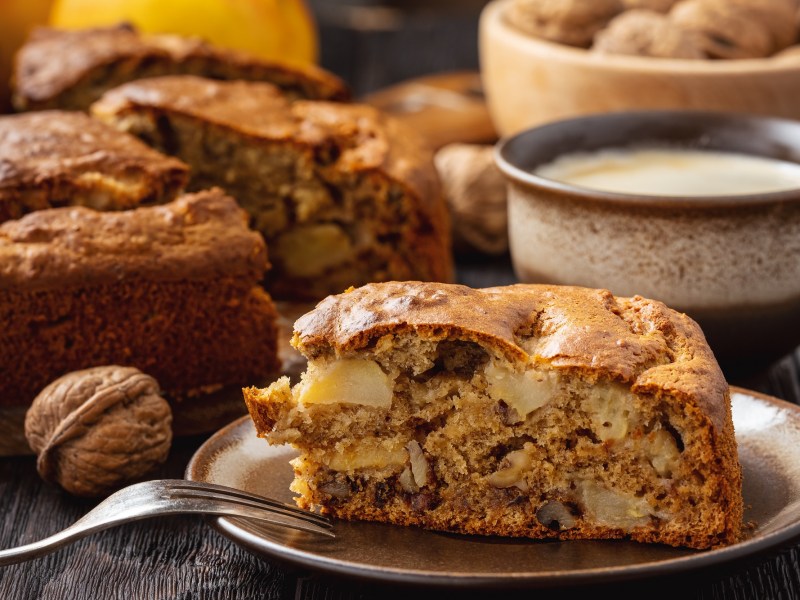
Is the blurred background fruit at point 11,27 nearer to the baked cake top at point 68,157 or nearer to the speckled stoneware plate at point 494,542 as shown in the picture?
the baked cake top at point 68,157

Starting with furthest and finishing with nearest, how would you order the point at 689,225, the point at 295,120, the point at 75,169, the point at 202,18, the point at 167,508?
1. the point at 202,18
2. the point at 295,120
3. the point at 75,169
4. the point at 689,225
5. the point at 167,508

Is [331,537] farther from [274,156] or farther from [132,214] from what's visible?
[274,156]

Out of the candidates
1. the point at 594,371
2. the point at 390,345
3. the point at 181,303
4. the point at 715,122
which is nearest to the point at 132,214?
the point at 181,303

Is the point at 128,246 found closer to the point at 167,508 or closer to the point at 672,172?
the point at 167,508

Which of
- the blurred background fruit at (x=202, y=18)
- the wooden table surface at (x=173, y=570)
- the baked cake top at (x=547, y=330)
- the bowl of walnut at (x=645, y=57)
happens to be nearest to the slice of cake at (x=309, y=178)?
the bowl of walnut at (x=645, y=57)

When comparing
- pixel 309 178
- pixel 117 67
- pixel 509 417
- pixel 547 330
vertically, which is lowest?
pixel 309 178

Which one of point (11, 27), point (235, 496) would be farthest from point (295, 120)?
point (235, 496)
